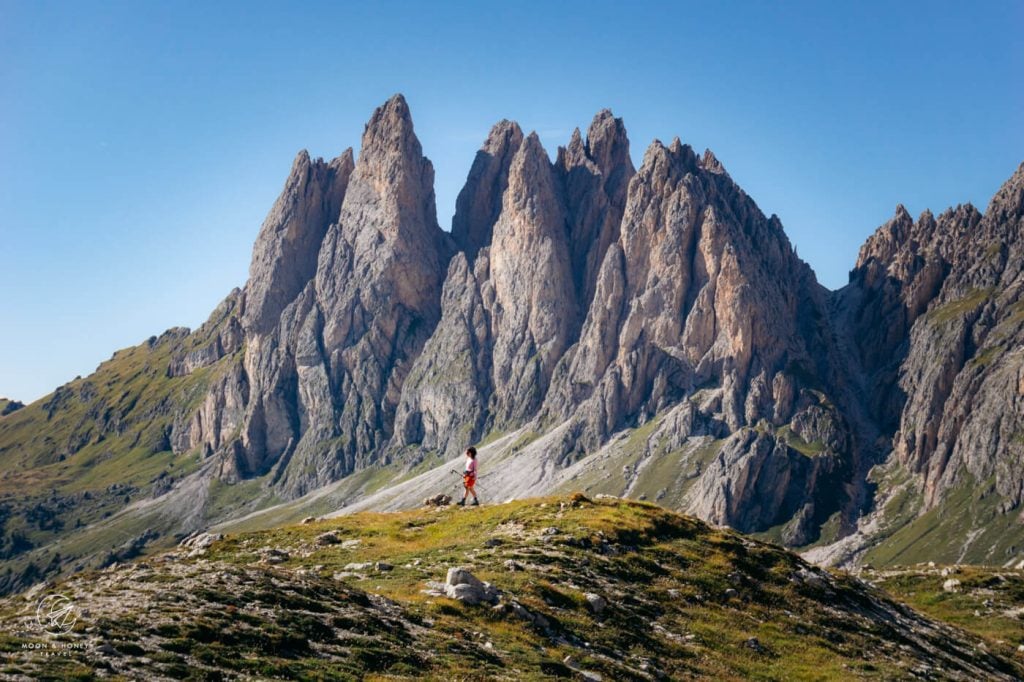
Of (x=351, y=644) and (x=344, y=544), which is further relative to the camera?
(x=344, y=544)

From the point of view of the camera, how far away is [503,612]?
48906mm

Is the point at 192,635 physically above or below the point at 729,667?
above

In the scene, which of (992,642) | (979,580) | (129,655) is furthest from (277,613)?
(979,580)

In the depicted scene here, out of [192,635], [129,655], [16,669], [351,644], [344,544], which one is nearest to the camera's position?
[16,669]

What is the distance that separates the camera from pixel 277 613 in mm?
42719

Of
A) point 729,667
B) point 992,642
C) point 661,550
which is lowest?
point 992,642

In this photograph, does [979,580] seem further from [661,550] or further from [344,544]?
[344,544]

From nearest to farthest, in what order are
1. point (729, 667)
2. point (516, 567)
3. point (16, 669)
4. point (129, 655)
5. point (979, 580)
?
point (16, 669)
point (129, 655)
point (729, 667)
point (516, 567)
point (979, 580)

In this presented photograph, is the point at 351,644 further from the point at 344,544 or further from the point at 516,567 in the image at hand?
the point at 344,544

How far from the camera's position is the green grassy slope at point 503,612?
37.8m

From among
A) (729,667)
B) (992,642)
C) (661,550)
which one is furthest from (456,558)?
(992,642)

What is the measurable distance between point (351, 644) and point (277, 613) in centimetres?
422

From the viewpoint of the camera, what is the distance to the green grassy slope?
37750 mm

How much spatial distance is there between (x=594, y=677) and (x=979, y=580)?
67.1 m
